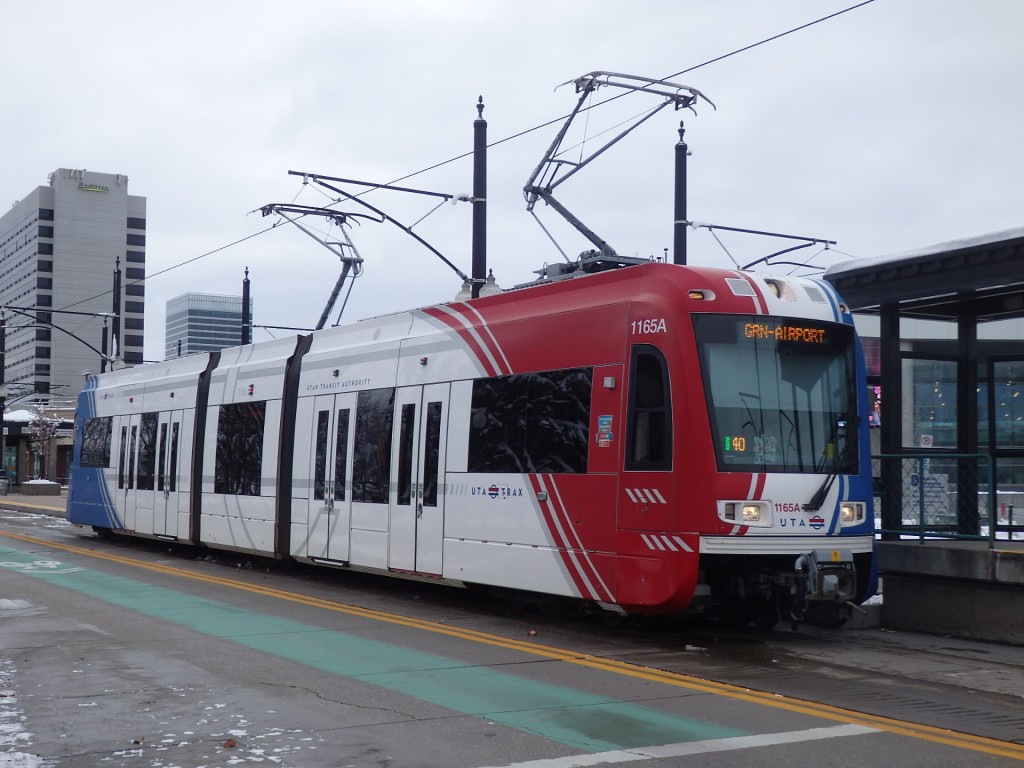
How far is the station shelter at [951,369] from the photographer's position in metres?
12.4

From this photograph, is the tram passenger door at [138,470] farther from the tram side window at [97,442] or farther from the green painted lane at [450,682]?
the green painted lane at [450,682]

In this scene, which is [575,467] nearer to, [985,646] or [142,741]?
[985,646]

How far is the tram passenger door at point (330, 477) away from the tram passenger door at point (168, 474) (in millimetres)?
5228

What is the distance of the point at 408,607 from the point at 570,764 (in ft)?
25.0

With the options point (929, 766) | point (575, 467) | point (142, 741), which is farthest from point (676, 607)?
point (142, 741)

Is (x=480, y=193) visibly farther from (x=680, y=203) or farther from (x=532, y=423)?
(x=532, y=423)

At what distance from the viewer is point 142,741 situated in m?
Result: 6.95

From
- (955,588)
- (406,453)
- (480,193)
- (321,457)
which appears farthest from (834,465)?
(480,193)

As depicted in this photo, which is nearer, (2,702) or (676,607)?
(2,702)

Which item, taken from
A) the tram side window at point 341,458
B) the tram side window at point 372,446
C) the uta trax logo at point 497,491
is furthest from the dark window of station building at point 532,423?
the tram side window at point 341,458

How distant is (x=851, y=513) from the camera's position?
11.0m

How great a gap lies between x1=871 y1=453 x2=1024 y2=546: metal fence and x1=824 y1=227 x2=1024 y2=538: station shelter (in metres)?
0.01

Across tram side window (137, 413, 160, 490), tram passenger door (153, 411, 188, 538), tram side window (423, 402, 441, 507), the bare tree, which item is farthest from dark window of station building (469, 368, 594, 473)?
the bare tree

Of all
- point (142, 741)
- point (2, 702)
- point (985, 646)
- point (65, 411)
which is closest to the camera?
point (142, 741)
